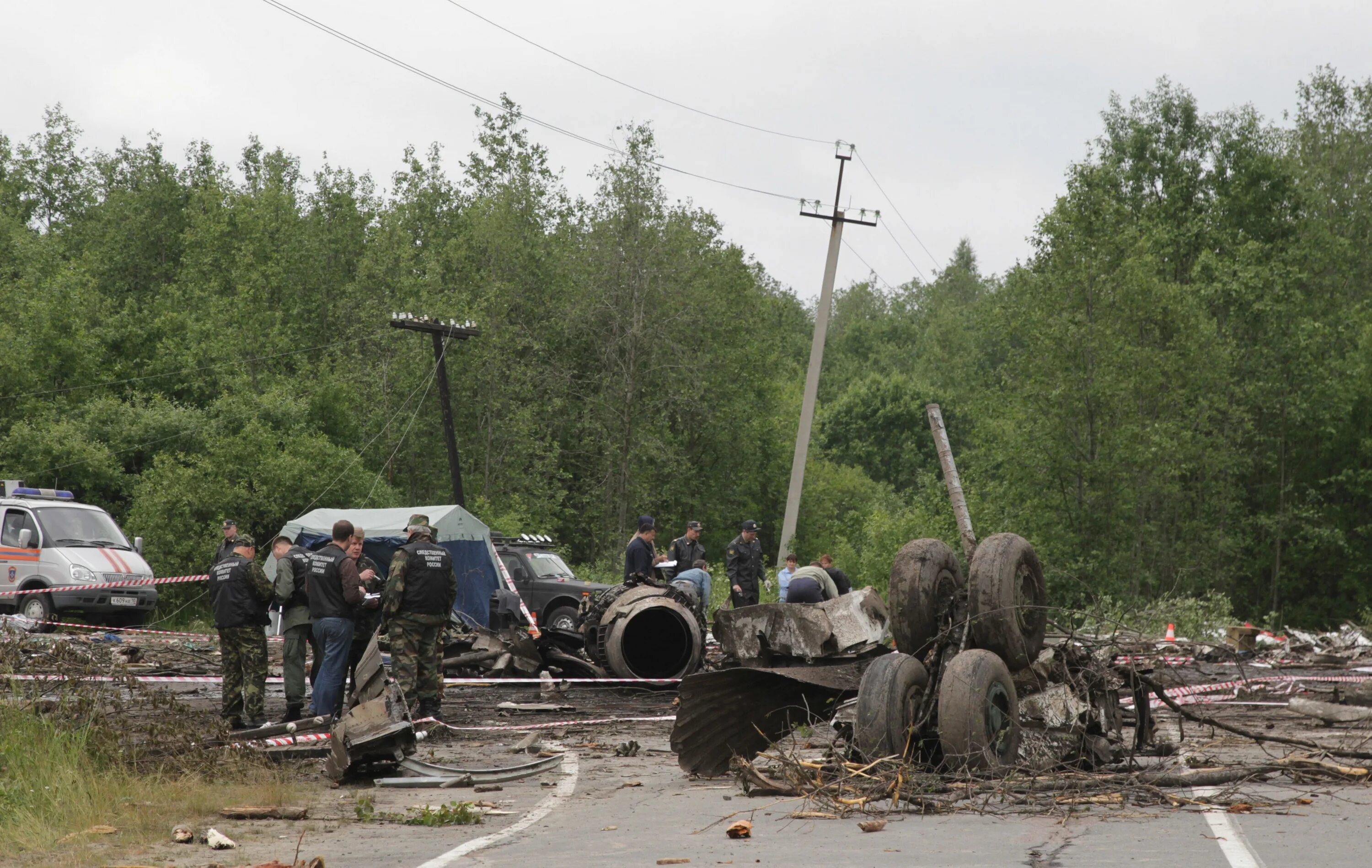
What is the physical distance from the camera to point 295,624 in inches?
505

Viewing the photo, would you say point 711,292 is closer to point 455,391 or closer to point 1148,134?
point 455,391

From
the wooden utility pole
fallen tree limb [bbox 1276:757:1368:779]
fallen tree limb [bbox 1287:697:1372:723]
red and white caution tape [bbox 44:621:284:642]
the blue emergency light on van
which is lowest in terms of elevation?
red and white caution tape [bbox 44:621:284:642]

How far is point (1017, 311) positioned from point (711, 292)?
13430mm

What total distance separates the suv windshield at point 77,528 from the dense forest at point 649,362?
23.3 feet

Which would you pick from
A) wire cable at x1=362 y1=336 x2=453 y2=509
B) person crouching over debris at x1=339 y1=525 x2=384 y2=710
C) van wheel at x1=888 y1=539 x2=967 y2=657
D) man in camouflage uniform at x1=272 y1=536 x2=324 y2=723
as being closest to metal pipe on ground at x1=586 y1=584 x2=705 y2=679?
person crouching over debris at x1=339 y1=525 x2=384 y2=710

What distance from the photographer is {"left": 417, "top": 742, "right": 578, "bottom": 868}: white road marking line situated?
6.79 meters

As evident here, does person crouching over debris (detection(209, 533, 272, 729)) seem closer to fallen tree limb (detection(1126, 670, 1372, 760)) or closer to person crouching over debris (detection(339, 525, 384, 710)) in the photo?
person crouching over debris (detection(339, 525, 384, 710))

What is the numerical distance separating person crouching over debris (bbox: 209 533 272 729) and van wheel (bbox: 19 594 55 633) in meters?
10.7

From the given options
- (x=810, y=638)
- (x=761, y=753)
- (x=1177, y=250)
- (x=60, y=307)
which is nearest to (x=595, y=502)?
(x=60, y=307)

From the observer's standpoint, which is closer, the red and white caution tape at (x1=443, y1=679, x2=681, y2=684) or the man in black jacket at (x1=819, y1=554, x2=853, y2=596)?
the red and white caution tape at (x1=443, y1=679, x2=681, y2=684)

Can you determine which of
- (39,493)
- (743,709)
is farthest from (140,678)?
(39,493)

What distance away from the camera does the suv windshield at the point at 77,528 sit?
2311 centimetres

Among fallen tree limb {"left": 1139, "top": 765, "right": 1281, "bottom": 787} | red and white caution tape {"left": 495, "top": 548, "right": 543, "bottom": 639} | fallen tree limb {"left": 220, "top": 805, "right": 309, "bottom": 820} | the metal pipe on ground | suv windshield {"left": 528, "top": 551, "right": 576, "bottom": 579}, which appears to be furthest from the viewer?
suv windshield {"left": 528, "top": 551, "right": 576, "bottom": 579}

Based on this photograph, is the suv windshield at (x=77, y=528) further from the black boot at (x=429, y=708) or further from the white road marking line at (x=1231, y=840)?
the white road marking line at (x=1231, y=840)
